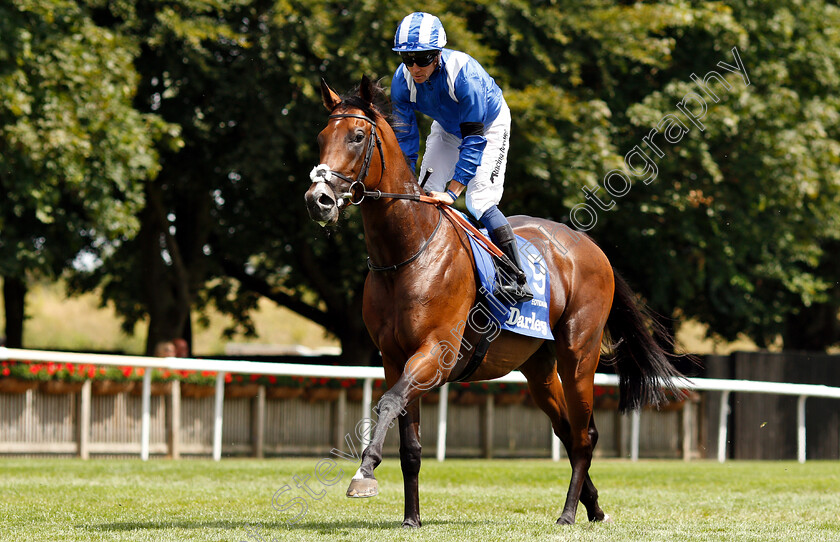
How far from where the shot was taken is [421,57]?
5477 mm

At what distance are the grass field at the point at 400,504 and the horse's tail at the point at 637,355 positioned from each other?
77cm

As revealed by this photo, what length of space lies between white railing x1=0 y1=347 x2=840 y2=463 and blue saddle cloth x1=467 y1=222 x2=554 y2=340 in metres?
4.19

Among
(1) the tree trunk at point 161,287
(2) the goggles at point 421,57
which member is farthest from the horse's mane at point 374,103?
(1) the tree trunk at point 161,287

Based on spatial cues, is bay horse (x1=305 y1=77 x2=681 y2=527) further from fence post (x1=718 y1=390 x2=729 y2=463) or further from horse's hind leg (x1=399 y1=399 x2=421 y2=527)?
fence post (x1=718 y1=390 x2=729 y2=463)

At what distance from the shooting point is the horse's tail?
723 centimetres

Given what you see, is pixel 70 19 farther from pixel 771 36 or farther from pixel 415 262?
pixel 771 36

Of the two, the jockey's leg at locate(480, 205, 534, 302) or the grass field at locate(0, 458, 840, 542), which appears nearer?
the grass field at locate(0, 458, 840, 542)

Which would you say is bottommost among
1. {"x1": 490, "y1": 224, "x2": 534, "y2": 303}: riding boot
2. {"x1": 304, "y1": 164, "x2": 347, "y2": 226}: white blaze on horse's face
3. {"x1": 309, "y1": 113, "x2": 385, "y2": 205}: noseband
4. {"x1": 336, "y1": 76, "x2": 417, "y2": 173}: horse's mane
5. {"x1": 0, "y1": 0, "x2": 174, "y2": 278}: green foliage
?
{"x1": 490, "y1": 224, "x2": 534, "y2": 303}: riding boot

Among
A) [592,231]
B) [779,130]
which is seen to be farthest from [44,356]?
[779,130]

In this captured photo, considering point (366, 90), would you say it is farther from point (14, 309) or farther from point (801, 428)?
point (14, 309)

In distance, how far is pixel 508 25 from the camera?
574 inches

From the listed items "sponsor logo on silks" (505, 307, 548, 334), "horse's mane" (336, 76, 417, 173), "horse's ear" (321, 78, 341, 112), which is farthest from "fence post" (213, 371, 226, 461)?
"horse's ear" (321, 78, 341, 112)

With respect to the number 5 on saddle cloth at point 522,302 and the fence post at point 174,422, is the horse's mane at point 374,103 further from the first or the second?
the fence post at point 174,422

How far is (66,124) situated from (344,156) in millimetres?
8496
